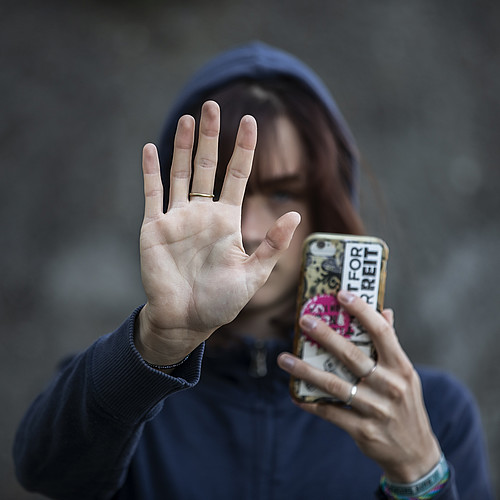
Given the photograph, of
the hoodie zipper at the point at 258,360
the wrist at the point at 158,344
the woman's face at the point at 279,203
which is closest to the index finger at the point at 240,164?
the wrist at the point at 158,344

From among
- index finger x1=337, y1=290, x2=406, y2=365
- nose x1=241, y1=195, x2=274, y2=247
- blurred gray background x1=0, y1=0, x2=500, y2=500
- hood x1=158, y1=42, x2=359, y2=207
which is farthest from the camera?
blurred gray background x1=0, y1=0, x2=500, y2=500

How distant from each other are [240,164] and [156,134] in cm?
194

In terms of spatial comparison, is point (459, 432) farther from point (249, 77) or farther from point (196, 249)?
point (249, 77)

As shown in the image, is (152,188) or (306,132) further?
(306,132)

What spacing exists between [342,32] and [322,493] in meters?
2.20

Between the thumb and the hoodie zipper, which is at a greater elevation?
the thumb

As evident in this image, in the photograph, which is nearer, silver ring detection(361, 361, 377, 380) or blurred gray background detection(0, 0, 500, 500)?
silver ring detection(361, 361, 377, 380)

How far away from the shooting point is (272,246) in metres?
0.67

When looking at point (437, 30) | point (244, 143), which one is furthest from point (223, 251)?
point (437, 30)

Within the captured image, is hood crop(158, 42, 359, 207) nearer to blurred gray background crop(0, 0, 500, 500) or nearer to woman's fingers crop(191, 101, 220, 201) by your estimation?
woman's fingers crop(191, 101, 220, 201)

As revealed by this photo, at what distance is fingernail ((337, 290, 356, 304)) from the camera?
0.80 m

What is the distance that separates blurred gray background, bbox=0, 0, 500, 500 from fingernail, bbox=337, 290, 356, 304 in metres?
1.57

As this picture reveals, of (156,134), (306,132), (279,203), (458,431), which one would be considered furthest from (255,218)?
(156,134)

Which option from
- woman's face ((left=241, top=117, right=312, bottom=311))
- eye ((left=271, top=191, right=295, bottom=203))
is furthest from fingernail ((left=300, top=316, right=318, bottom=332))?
eye ((left=271, top=191, right=295, bottom=203))
